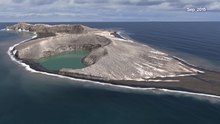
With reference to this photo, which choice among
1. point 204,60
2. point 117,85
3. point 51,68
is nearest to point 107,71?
point 117,85

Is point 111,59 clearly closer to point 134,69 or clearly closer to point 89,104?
point 134,69

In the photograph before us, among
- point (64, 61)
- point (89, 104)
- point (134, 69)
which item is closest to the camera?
point (89, 104)

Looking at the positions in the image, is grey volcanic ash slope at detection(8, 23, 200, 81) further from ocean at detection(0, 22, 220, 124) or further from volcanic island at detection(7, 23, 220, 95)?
ocean at detection(0, 22, 220, 124)

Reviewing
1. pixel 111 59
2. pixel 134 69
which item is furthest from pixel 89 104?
pixel 111 59

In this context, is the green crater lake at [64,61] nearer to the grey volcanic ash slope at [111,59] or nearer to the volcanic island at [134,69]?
the volcanic island at [134,69]

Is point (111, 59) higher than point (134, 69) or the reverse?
higher
